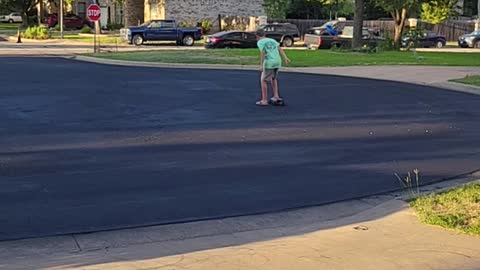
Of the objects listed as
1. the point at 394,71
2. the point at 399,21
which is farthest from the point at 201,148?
the point at 399,21

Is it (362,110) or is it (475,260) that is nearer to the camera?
(475,260)

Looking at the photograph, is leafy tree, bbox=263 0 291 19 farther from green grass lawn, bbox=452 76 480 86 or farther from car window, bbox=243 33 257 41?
green grass lawn, bbox=452 76 480 86

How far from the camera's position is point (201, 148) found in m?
11.5

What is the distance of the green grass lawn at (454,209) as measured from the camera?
7.20 m

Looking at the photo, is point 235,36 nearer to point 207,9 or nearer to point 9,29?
point 207,9

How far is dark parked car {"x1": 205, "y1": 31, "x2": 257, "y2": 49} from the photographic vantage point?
146 feet

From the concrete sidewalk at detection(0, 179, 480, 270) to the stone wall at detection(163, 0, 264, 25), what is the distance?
166 feet

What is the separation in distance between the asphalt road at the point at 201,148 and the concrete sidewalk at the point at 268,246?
0.34 meters

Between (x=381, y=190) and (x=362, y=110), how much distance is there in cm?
756

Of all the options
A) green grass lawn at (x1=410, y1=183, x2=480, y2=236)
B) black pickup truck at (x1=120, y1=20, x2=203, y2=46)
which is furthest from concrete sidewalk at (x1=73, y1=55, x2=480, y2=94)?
black pickup truck at (x1=120, y1=20, x2=203, y2=46)

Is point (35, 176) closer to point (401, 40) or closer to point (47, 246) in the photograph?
point (47, 246)

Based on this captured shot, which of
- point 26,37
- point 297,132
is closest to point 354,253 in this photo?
point 297,132

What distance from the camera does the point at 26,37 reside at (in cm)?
5362

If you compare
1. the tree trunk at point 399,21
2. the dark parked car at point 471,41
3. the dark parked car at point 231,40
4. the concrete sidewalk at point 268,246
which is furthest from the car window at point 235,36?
the concrete sidewalk at point 268,246
